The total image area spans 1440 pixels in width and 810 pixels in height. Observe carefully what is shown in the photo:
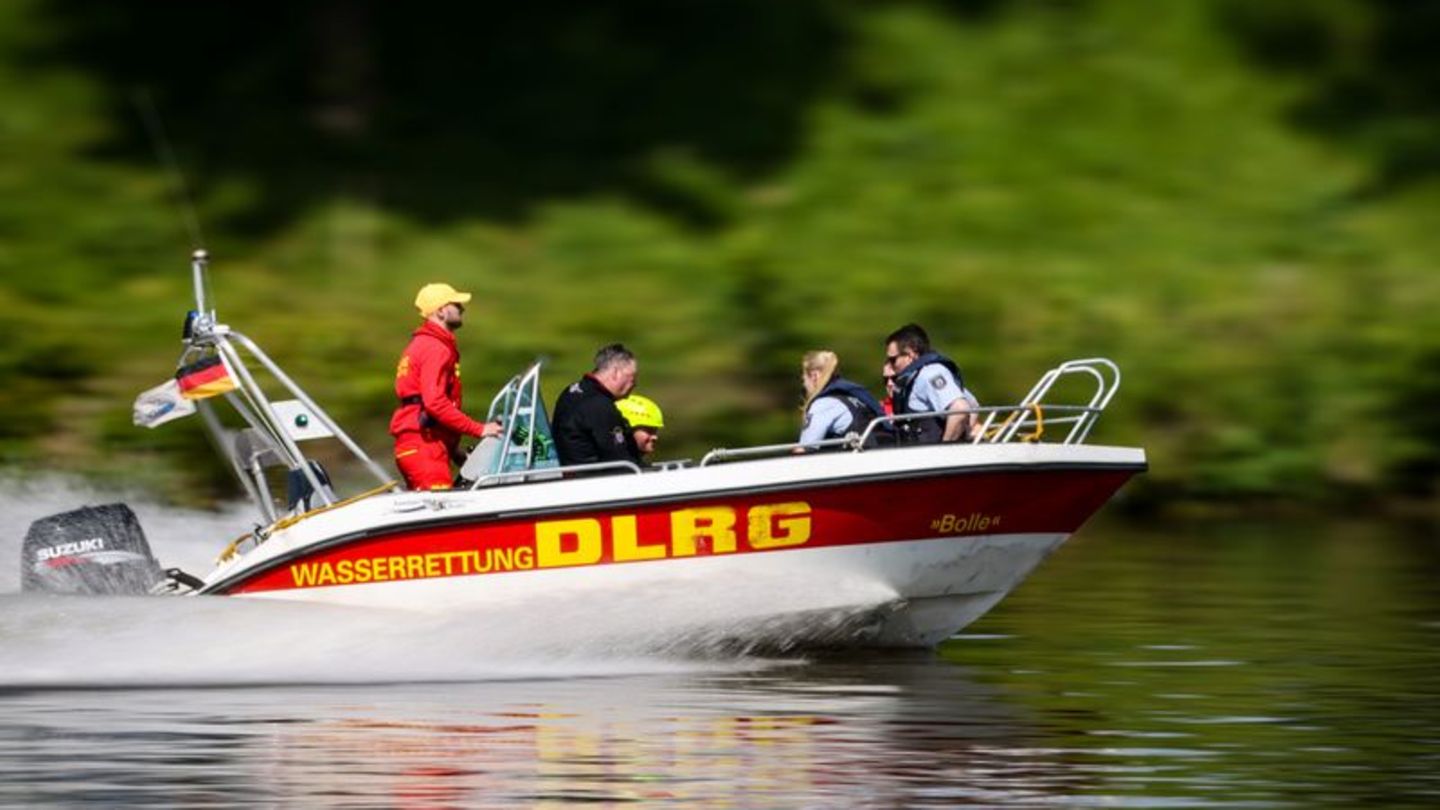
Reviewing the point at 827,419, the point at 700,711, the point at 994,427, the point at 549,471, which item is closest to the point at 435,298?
the point at 549,471

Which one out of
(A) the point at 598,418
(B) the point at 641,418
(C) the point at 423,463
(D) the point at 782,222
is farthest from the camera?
(D) the point at 782,222

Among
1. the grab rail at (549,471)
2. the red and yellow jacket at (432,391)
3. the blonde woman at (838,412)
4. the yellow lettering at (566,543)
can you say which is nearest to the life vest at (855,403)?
the blonde woman at (838,412)

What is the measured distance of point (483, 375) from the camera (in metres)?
24.5

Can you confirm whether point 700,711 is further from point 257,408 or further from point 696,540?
point 257,408

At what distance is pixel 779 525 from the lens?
1316 cm

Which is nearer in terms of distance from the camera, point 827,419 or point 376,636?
point 376,636

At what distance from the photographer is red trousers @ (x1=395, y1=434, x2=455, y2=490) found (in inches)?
532

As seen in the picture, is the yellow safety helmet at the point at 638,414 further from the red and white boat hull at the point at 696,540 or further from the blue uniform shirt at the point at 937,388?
the blue uniform shirt at the point at 937,388

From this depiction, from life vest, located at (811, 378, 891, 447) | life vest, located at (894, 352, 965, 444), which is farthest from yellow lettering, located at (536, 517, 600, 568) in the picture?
life vest, located at (894, 352, 965, 444)

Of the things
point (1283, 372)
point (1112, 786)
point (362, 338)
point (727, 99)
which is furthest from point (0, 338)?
point (1112, 786)

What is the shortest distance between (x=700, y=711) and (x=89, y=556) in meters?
3.51

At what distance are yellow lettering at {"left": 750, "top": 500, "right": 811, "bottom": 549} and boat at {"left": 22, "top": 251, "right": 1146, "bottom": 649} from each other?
0.04 feet

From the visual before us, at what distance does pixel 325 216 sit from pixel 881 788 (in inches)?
744

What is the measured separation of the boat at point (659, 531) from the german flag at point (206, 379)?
0.02m
